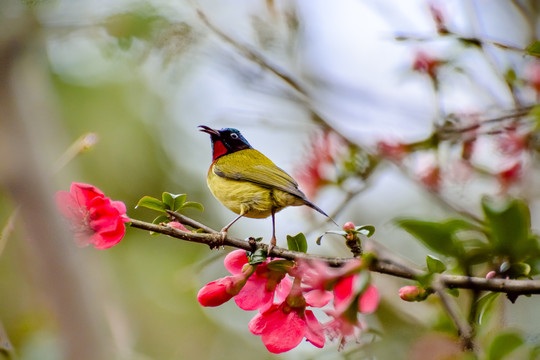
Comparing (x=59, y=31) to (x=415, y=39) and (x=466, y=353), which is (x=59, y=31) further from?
(x=466, y=353)

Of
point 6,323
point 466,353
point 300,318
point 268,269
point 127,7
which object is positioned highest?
point 127,7

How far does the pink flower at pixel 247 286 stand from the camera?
1281 mm

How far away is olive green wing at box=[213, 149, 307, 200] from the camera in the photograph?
2.02m

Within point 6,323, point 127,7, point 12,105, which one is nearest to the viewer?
point 12,105

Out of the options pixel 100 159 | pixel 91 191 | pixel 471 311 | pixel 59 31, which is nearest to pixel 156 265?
pixel 100 159

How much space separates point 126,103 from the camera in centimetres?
631

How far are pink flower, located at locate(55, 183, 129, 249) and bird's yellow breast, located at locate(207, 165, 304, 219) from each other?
0.71 meters

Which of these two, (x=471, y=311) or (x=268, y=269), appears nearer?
(x=471, y=311)

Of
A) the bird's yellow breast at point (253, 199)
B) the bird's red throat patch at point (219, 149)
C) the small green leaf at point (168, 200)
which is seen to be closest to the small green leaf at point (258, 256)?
the small green leaf at point (168, 200)

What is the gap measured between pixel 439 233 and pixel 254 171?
127cm

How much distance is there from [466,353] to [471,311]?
189 millimetres

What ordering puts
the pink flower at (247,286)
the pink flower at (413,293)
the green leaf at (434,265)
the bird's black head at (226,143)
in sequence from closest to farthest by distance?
the green leaf at (434,265), the pink flower at (413,293), the pink flower at (247,286), the bird's black head at (226,143)

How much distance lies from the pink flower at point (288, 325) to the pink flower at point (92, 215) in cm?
37

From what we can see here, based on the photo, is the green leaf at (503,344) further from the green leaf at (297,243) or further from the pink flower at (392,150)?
the pink flower at (392,150)
